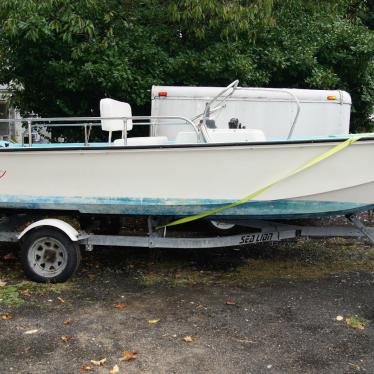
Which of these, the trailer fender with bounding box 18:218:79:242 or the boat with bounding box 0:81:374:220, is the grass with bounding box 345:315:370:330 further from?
the trailer fender with bounding box 18:218:79:242

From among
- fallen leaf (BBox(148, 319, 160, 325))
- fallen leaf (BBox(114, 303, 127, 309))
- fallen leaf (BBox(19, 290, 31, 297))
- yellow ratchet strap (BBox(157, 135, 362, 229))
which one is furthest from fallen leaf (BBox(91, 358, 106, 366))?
yellow ratchet strap (BBox(157, 135, 362, 229))

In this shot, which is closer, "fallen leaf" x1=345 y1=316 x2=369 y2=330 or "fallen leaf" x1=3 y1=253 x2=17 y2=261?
"fallen leaf" x1=345 y1=316 x2=369 y2=330

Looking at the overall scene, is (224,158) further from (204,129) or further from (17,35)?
(17,35)

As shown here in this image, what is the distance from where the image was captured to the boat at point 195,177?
5.16 meters

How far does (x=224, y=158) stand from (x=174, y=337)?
1.77 metres

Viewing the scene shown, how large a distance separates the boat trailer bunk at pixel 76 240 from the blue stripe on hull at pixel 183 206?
250mm

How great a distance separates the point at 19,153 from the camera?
543 centimetres

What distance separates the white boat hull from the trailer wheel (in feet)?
1.02

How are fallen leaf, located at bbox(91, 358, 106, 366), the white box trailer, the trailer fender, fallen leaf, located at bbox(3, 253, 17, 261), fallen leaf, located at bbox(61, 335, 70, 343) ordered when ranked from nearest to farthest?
1. fallen leaf, located at bbox(91, 358, 106, 366)
2. fallen leaf, located at bbox(61, 335, 70, 343)
3. the trailer fender
4. fallen leaf, located at bbox(3, 253, 17, 261)
5. the white box trailer

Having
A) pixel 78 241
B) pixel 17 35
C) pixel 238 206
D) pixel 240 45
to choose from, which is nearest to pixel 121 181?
pixel 78 241

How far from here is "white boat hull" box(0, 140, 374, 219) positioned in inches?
204

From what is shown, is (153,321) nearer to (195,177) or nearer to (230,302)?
(230,302)

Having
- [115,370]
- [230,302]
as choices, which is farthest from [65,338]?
[230,302]

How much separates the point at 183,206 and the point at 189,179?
29 centimetres
